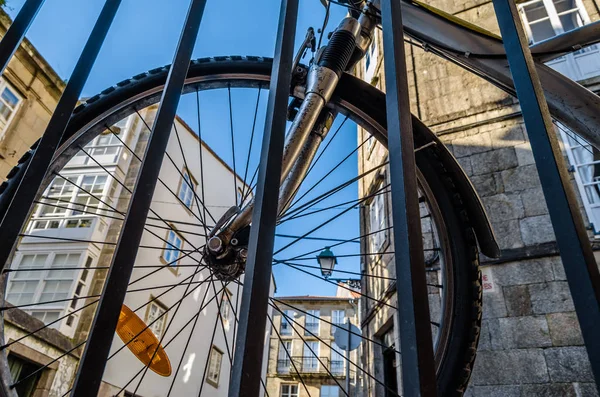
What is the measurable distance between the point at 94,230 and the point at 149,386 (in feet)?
14.0

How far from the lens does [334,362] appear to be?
2594cm

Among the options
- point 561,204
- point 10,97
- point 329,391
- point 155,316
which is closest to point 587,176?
point 561,204

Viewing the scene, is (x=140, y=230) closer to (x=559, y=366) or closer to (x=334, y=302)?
(x=559, y=366)

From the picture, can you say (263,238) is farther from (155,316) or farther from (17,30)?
(155,316)

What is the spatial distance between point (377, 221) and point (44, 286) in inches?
321

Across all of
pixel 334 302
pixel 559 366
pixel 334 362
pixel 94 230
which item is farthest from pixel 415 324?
pixel 334 302

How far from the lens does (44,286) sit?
31.8 feet

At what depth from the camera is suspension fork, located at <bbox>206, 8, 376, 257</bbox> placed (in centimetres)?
170

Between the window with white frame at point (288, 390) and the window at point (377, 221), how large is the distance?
22.5 meters

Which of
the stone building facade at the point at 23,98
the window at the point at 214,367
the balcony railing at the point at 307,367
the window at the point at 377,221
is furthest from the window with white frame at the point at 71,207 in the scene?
the balcony railing at the point at 307,367

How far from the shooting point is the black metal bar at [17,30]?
1.26 metres

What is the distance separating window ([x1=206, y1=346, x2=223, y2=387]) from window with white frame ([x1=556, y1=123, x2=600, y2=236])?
466 inches

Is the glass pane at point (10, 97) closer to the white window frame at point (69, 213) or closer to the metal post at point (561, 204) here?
the white window frame at point (69, 213)

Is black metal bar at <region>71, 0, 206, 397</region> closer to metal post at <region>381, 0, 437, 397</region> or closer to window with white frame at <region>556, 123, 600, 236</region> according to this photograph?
metal post at <region>381, 0, 437, 397</region>
